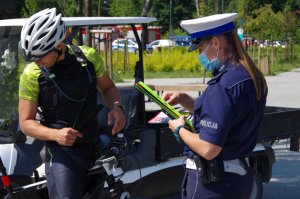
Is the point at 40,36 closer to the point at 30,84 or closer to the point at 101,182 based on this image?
the point at 30,84

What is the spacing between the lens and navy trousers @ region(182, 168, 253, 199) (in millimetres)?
3297

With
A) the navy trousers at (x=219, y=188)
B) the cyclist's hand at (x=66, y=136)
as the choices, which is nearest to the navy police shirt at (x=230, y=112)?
the navy trousers at (x=219, y=188)

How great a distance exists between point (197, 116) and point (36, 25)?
1.05 m

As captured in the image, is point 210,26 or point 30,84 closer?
point 210,26

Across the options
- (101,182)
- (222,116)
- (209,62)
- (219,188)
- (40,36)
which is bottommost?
(101,182)

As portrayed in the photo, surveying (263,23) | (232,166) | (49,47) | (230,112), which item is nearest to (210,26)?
(230,112)

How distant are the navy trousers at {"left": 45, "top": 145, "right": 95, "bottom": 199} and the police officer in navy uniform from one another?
2.20ft

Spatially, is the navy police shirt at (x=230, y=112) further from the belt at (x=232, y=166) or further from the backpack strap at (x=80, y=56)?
the backpack strap at (x=80, y=56)

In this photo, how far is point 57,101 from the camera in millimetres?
3725

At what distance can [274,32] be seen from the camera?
33594 mm

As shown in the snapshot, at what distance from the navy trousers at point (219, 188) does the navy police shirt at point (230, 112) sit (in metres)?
0.11

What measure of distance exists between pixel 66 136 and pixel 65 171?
240 mm

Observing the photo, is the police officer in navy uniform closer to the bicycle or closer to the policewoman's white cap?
the policewoman's white cap

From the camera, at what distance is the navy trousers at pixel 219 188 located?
130 inches
